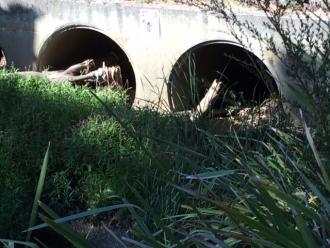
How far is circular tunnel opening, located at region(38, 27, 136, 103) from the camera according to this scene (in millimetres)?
7375

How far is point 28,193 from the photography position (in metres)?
4.12

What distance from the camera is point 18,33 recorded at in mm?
7395

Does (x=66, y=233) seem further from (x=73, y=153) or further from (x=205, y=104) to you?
(x=205, y=104)

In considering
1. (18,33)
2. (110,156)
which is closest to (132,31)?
(18,33)

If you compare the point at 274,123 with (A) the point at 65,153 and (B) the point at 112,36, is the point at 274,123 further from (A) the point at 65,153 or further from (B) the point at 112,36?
(B) the point at 112,36

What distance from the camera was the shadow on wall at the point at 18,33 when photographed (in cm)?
733

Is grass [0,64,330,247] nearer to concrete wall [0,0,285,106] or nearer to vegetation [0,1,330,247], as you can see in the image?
vegetation [0,1,330,247]

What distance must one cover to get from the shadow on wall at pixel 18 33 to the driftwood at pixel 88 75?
53cm

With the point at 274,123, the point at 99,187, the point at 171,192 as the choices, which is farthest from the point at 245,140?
the point at 99,187

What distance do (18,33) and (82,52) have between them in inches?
37.7

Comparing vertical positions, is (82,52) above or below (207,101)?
above

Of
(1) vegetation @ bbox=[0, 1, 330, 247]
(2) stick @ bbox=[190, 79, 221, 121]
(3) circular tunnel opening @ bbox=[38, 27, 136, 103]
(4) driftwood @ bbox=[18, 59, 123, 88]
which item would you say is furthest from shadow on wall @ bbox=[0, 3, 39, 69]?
(2) stick @ bbox=[190, 79, 221, 121]

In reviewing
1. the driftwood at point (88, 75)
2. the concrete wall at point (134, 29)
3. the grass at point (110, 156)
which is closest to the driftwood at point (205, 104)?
the grass at point (110, 156)

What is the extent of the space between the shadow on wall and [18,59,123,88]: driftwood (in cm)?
53
